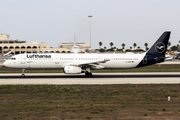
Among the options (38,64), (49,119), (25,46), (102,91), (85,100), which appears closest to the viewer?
(49,119)

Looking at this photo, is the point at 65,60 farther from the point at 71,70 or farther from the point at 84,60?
the point at 84,60

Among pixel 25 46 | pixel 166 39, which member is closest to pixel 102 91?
Answer: pixel 166 39

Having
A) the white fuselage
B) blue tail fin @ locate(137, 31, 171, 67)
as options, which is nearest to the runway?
the white fuselage

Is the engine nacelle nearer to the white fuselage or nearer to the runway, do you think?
the runway

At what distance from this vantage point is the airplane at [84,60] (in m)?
36.3

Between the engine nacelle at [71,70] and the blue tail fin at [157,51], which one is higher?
the blue tail fin at [157,51]

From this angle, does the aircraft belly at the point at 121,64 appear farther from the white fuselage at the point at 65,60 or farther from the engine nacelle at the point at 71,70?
the engine nacelle at the point at 71,70

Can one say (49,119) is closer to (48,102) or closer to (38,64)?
(48,102)

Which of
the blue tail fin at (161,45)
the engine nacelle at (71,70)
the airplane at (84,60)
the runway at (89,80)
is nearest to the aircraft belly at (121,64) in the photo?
the airplane at (84,60)

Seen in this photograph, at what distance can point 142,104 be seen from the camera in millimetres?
18062

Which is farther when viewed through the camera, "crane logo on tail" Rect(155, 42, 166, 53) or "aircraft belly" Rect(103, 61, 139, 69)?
"crane logo on tail" Rect(155, 42, 166, 53)

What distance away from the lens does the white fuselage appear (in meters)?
36.5

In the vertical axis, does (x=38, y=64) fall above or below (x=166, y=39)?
below

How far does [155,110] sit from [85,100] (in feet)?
18.6
